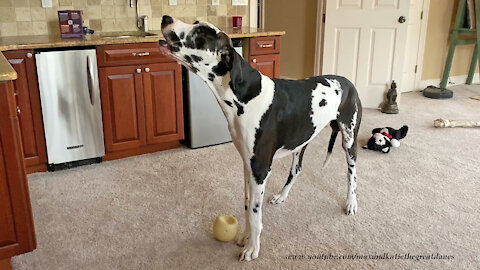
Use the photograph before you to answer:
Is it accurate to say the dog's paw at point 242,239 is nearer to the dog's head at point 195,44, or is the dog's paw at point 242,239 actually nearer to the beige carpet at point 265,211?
the beige carpet at point 265,211

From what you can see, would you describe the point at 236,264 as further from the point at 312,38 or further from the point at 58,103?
the point at 312,38

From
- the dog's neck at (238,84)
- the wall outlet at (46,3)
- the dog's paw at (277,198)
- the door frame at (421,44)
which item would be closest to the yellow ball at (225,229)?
the dog's paw at (277,198)

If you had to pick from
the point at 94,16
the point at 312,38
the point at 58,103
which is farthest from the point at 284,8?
the point at 58,103

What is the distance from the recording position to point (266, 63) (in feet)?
13.0

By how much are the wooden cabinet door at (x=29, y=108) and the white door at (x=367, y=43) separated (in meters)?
3.08

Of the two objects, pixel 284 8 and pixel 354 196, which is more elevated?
pixel 284 8

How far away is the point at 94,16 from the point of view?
147 inches

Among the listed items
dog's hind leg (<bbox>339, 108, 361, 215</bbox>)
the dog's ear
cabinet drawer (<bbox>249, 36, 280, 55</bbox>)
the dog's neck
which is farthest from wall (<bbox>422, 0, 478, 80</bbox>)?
the dog's ear

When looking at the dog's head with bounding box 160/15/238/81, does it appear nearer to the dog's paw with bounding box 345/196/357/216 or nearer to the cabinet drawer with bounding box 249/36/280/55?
the dog's paw with bounding box 345/196/357/216

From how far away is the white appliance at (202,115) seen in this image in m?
3.70

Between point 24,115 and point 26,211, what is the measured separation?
1.35 meters

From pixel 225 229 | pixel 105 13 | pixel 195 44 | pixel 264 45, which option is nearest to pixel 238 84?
pixel 195 44

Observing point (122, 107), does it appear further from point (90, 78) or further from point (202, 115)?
point (202, 115)

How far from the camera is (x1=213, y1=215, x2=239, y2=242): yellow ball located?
7.76 ft
